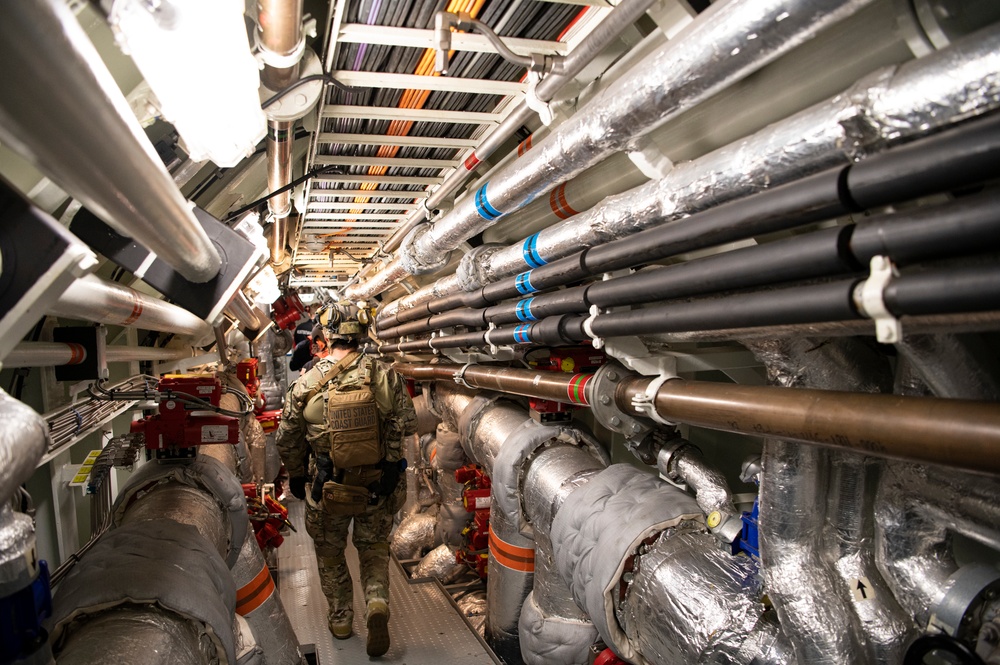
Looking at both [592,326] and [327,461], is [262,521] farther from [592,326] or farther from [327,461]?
[592,326]

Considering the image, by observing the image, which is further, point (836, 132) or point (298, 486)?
point (298, 486)

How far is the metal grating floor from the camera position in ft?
11.2

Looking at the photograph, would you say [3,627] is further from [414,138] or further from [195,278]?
[414,138]

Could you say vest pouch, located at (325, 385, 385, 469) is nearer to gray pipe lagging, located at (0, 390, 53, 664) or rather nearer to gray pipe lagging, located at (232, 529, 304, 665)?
gray pipe lagging, located at (232, 529, 304, 665)

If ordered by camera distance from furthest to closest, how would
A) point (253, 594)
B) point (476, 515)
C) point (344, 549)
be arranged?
1. point (476, 515)
2. point (344, 549)
3. point (253, 594)

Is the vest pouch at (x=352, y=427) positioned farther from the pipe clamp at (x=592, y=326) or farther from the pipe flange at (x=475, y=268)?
the pipe clamp at (x=592, y=326)

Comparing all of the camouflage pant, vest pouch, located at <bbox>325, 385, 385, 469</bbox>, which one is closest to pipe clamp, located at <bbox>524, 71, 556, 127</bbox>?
vest pouch, located at <bbox>325, 385, 385, 469</bbox>

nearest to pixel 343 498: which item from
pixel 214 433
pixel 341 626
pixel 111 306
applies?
pixel 341 626

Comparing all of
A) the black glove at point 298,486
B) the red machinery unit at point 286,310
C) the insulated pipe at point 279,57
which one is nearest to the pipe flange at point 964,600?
the insulated pipe at point 279,57

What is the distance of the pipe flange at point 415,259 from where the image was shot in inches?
A: 129

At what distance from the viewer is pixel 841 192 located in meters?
0.96

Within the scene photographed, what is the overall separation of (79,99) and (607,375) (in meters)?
1.80

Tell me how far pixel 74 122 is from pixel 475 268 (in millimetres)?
2207

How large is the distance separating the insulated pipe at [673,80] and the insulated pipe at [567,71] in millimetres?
91
